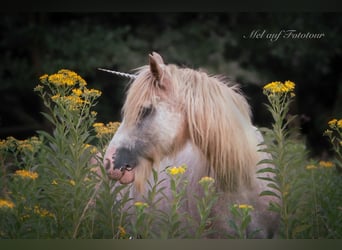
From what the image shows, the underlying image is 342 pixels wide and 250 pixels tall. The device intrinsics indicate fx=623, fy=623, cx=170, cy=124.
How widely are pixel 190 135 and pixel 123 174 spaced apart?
1.55 ft

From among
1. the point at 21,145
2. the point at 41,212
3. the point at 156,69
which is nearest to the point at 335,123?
the point at 156,69

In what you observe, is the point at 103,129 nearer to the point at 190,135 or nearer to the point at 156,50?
the point at 190,135

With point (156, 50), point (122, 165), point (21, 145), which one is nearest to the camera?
point (122, 165)

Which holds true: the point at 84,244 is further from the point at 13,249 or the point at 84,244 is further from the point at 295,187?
the point at 295,187

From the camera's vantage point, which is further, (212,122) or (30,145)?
(30,145)

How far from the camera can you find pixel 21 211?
360 cm

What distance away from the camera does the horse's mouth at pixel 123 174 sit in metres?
3.64

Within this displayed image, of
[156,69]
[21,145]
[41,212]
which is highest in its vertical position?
[156,69]

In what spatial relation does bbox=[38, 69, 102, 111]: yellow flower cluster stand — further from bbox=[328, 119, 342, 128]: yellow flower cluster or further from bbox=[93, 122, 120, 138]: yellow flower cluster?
bbox=[328, 119, 342, 128]: yellow flower cluster

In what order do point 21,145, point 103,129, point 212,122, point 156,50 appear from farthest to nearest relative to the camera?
point 156,50, point 103,129, point 21,145, point 212,122

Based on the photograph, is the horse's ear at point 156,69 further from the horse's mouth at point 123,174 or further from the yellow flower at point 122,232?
the yellow flower at point 122,232

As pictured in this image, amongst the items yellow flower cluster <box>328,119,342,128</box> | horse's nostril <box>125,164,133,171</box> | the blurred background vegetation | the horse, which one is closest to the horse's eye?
the horse

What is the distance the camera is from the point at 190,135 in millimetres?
3797

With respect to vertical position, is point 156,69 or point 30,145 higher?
point 156,69
